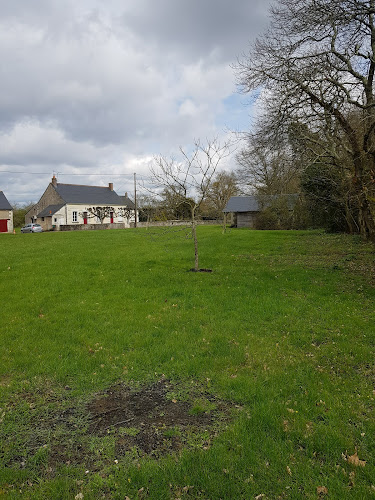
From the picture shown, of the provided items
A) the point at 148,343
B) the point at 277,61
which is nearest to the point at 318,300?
the point at 148,343

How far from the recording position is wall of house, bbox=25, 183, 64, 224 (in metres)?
59.8

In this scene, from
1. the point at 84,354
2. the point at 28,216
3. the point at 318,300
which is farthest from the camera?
the point at 28,216

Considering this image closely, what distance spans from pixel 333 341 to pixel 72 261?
1137 cm

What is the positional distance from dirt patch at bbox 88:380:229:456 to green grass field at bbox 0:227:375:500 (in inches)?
1.4

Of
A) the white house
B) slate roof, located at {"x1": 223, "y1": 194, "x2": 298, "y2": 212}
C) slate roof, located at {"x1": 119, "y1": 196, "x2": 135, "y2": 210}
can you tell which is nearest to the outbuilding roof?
slate roof, located at {"x1": 223, "y1": 194, "x2": 298, "y2": 212}

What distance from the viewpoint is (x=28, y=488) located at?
2943 mm

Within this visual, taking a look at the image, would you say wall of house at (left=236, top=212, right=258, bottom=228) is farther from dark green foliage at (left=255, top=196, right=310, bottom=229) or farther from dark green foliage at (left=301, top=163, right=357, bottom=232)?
dark green foliage at (left=301, top=163, right=357, bottom=232)

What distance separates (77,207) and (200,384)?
59.4 metres

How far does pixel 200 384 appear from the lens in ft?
15.1

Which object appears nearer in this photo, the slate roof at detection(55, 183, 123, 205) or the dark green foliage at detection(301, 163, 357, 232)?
the dark green foliage at detection(301, 163, 357, 232)

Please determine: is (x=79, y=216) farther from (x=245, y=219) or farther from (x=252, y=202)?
(x=252, y=202)

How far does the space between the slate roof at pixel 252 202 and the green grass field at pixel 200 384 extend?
33.0 meters

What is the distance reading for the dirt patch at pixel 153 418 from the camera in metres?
3.51

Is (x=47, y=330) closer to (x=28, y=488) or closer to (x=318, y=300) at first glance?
(x=28, y=488)
